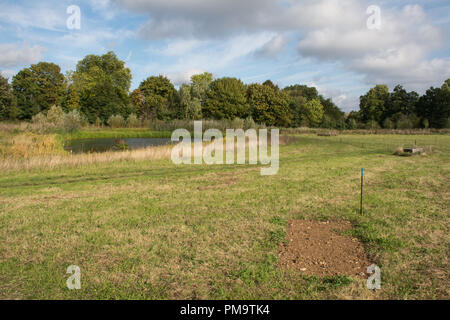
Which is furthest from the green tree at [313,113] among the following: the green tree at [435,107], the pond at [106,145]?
the pond at [106,145]

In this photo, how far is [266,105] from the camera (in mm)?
53281

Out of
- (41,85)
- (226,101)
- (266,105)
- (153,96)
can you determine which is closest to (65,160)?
(226,101)

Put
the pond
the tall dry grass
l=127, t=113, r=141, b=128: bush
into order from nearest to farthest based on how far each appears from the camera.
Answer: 1. the tall dry grass
2. the pond
3. l=127, t=113, r=141, b=128: bush

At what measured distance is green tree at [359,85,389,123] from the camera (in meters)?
69.1

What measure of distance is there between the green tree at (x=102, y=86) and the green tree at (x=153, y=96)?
10.8 ft

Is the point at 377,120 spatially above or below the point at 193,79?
below

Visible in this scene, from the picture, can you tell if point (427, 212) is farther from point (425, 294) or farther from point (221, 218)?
point (221, 218)

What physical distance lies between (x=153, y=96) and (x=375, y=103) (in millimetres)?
54343

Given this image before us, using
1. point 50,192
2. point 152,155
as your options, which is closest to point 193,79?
point 152,155

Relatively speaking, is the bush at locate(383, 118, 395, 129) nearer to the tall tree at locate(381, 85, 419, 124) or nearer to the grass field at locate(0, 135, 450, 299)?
the tall tree at locate(381, 85, 419, 124)

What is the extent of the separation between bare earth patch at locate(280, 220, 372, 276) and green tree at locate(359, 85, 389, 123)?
7248 cm

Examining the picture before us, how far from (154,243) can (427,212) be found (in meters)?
6.75

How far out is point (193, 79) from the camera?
81.4 m
